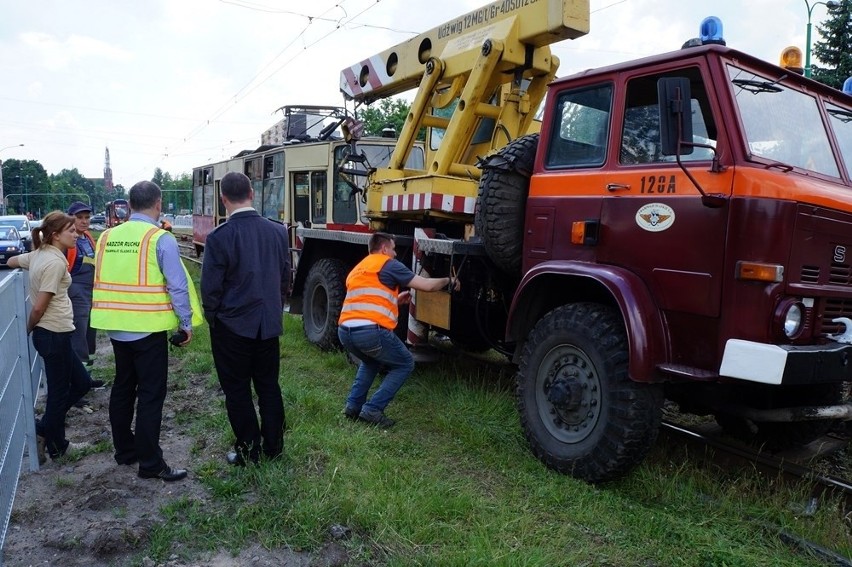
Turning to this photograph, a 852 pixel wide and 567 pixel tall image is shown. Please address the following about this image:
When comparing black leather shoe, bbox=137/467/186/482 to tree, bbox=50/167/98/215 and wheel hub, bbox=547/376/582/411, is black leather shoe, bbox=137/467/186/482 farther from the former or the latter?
tree, bbox=50/167/98/215

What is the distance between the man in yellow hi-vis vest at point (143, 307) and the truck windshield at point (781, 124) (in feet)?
11.2

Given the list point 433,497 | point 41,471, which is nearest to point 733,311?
point 433,497

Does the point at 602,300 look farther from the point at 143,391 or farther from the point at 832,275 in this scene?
the point at 143,391

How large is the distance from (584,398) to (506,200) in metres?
1.55

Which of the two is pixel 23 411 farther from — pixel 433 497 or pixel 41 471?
pixel 433 497

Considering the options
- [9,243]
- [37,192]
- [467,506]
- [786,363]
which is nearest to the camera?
[786,363]

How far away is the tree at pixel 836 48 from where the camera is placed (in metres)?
19.9

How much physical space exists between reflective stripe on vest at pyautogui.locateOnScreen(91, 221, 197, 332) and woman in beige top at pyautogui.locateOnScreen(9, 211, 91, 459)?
0.56 meters

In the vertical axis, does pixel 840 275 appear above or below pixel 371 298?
above

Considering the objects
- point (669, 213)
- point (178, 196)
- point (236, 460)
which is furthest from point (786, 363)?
point (178, 196)

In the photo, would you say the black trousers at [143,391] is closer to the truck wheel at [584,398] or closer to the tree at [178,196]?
the truck wheel at [584,398]

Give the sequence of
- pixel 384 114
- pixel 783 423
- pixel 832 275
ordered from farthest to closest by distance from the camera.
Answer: pixel 384 114 < pixel 783 423 < pixel 832 275

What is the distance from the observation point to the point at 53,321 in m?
4.37

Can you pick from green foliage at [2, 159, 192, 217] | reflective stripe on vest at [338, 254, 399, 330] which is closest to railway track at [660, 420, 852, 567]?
reflective stripe on vest at [338, 254, 399, 330]
